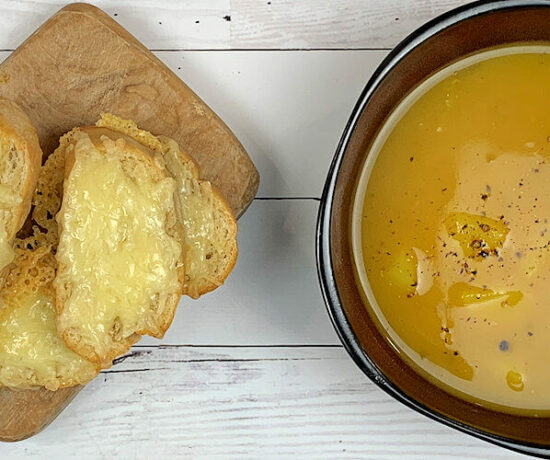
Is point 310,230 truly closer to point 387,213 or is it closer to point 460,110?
point 387,213

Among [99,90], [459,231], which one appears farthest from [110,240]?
[459,231]

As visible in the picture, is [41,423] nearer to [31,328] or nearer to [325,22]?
[31,328]

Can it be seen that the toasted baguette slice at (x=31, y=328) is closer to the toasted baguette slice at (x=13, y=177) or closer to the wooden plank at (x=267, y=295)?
the toasted baguette slice at (x=13, y=177)

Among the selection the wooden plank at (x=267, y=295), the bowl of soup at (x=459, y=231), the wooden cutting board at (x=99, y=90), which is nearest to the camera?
the bowl of soup at (x=459, y=231)

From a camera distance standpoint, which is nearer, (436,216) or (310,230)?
(436,216)

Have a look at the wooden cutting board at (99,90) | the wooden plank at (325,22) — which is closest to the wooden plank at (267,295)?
the wooden cutting board at (99,90)

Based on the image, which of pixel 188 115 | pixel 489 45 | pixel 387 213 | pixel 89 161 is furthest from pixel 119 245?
pixel 489 45
